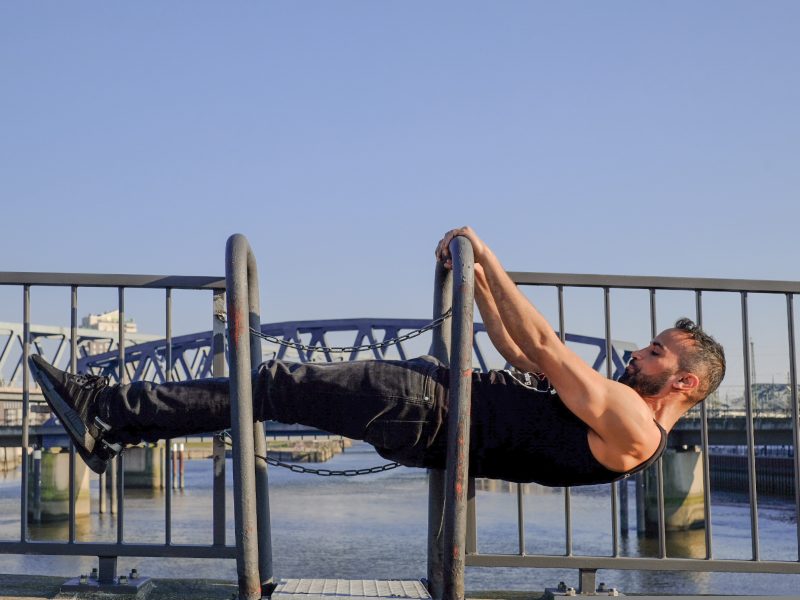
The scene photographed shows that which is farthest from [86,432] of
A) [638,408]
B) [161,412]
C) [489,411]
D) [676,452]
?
[676,452]

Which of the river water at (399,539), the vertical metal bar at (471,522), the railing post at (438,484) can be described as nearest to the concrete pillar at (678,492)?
the river water at (399,539)

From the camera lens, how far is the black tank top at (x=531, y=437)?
2.46 meters

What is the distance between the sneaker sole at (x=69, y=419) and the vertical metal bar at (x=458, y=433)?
3.15 ft

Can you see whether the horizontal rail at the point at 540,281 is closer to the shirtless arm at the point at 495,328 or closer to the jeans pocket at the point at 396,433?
the shirtless arm at the point at 495,328

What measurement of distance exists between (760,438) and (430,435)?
26905 mm

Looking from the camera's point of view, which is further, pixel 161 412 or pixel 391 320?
pixel 391 320

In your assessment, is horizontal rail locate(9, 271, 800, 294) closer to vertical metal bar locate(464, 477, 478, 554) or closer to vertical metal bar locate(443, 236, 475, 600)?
vertical metal bar locate(464, 477, 478, 554)

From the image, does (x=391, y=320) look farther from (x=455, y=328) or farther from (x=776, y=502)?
(x=455, y=328)

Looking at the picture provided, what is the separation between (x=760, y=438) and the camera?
27016 mm

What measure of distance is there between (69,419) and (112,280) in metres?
0.74

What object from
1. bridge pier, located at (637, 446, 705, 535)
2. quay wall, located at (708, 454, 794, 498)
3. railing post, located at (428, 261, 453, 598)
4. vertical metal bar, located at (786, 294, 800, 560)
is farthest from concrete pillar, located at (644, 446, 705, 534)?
railing post, located at (428, 261, 453, 598)

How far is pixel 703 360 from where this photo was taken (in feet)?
8.39

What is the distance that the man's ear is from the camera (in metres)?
2.54

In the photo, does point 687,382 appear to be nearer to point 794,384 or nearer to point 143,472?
point 794,384
